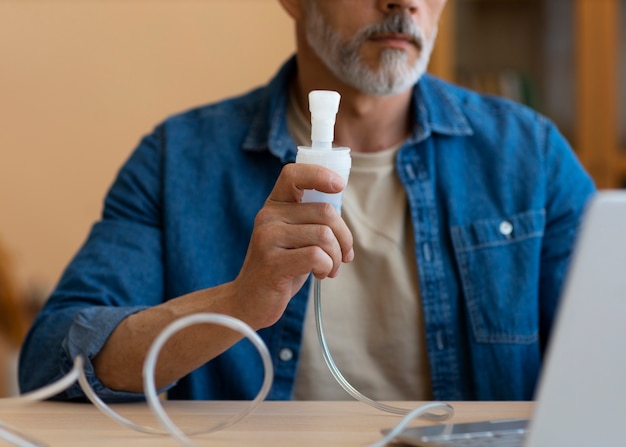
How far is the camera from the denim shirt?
1.28 metres

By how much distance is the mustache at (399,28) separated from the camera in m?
1.28

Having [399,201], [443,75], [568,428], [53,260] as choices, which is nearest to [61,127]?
[53,260]

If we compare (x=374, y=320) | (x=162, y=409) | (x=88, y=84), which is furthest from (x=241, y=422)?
(x=88, y=84)

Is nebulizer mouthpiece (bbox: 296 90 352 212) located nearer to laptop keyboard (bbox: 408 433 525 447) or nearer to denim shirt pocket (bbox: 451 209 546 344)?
laptop keyboard (bbox: 408 433 525 447)

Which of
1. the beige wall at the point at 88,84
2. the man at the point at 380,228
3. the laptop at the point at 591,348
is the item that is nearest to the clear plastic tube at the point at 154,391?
the laptop at the point at 591,348

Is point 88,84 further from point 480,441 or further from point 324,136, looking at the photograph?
point 480,441

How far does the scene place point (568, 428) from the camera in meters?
0.62

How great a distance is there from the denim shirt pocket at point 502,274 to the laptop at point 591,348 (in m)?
0.67

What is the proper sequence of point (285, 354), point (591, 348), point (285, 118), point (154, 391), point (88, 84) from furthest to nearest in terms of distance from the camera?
1. point (88, 84)
2. point (285, 118)
3. point (285, 354)
4. point (154, 391)
5. point (591, 348)

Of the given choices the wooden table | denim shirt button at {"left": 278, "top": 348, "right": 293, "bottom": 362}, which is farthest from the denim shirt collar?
the wooden table

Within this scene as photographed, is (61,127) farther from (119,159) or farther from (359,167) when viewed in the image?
(359,167)

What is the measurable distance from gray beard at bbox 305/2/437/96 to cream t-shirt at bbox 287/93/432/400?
0.17m

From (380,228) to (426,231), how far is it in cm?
7

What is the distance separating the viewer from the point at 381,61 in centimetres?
129
